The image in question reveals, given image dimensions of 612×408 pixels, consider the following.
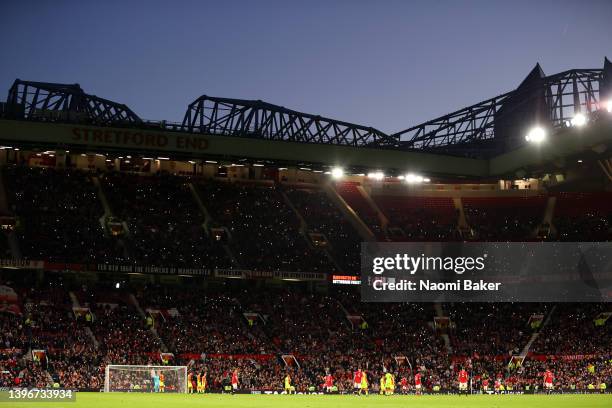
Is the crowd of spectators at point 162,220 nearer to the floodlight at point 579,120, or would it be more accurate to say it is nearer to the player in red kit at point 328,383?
the player in red kit at point 328,383

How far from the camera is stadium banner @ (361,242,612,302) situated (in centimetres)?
6072

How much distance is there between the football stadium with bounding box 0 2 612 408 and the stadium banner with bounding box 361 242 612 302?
0.17 meters

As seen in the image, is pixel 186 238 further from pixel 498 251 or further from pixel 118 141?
pixel 498 251

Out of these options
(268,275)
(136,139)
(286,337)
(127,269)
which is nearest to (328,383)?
(286,337)

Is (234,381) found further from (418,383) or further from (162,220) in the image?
(162,220)

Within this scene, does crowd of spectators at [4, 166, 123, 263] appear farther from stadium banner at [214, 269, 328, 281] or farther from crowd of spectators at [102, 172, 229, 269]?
stadium banner at [214, 269, 328, 281]

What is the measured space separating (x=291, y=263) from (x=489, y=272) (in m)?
15.8

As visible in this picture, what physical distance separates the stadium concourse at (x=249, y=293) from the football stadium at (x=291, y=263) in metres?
0.18

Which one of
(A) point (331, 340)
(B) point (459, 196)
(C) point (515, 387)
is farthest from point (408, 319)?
(B) point (459, 196)

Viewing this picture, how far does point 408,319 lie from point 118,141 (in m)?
26.2

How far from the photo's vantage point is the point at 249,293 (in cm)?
6438

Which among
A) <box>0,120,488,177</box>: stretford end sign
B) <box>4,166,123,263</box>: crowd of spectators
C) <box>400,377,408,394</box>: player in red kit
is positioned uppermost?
<box>0,120,488,177</box>: stretford end sign

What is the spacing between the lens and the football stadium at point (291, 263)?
51906mm

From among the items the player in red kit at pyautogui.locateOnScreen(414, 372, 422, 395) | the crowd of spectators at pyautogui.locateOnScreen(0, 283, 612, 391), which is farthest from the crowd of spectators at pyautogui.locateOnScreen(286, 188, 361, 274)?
the player in red kit at pyautogui.locateOnScreen(414, 372, 422, 395)
